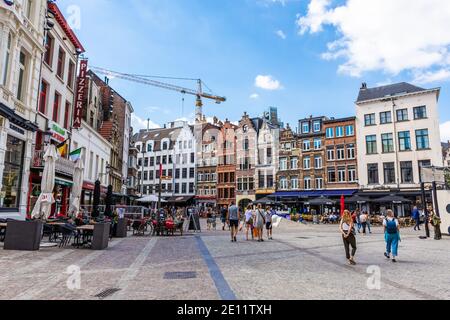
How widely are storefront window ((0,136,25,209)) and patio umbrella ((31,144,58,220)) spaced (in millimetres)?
2493

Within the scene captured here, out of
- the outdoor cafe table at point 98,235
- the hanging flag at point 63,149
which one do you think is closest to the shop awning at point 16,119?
the hanging flag at point 63,149

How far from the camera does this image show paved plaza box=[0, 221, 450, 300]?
5648mm

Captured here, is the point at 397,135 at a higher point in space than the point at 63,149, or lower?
higher

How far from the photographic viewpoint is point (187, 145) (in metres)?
61.7

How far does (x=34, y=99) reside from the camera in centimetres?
1669

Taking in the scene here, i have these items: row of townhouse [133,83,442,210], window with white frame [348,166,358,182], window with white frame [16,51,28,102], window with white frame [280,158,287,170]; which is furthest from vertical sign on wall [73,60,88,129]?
window with white frame [348,166,358,182]

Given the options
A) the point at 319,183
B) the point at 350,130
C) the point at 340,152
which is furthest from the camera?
the point at 319,183

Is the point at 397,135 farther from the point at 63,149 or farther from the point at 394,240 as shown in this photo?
the point at 63,149

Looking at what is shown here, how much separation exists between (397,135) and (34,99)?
3684 centimetres

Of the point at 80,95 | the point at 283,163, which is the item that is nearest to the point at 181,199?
the point at 283,163

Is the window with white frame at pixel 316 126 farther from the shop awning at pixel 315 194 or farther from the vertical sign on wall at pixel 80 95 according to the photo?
the vertical sign on wall at pixel 80 95

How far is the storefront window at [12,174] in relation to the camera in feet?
47.4
